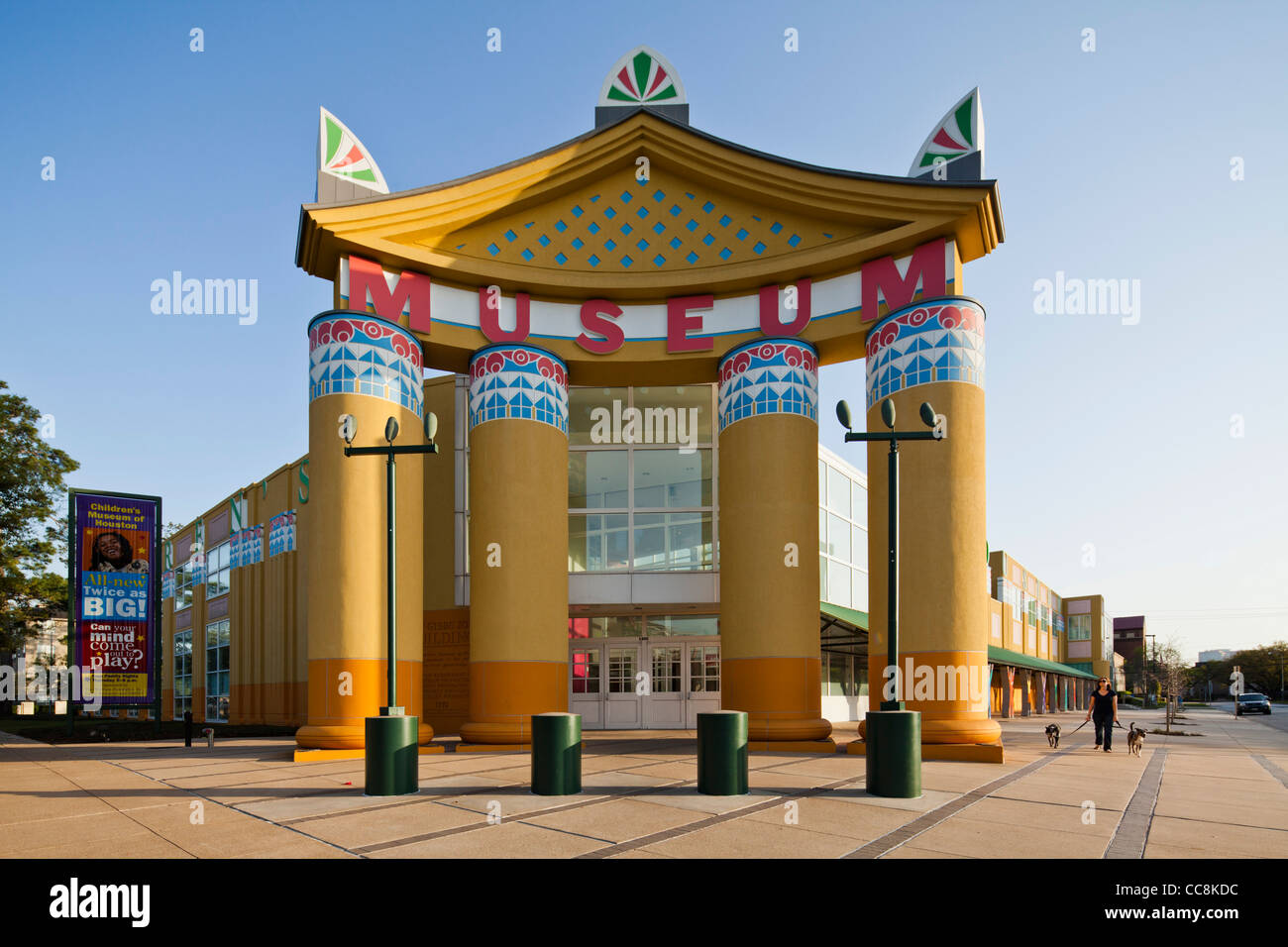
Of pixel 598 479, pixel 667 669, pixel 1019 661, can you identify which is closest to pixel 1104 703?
pixel 667 669

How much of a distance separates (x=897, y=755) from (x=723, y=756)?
2.02 metres

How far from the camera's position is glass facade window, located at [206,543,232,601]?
3601 cm

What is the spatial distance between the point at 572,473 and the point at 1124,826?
49.5ft

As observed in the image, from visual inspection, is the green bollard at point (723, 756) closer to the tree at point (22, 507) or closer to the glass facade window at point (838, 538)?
the glass facade window at point (838, 538)

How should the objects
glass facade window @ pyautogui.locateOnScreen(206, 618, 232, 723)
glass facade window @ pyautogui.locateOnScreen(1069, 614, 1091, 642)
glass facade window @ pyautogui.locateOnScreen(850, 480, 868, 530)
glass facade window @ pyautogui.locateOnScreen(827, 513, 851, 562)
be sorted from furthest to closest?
glass facade window @ pyautogui.locateOnScreen(1069, 614, 1091, 642)
glass facade window @ pyautogui.locateOnScreen(206, 618, 232, 723)
glass facade window @ pyautogui.locateOnScreen(850, 480, 868, 530)
glass facade window @ pyautogui.locateOnScreen(827, 513, 851, 562)

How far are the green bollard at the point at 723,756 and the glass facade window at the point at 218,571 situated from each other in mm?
29410

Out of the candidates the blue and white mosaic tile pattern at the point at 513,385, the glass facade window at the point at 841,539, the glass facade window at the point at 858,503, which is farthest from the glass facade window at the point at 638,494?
the glass facade window at the point at 858,503

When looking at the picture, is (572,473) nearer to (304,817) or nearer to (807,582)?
(807,582)

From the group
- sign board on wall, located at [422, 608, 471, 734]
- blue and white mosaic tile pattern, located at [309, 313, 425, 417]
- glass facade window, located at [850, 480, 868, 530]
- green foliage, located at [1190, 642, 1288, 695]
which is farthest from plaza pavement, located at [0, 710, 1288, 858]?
green foliage, located at [1190, 642, 1288, 695]

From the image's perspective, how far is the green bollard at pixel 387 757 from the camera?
1052cm

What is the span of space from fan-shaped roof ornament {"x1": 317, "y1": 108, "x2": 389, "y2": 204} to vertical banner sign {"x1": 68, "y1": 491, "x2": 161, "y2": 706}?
15.0 metres

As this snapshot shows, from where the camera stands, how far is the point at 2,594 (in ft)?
120

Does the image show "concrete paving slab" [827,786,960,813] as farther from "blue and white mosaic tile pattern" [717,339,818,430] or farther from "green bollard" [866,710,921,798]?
"blue and white mosaic tile pattern" [717,339,818,430]

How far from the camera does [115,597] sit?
2612 cm
